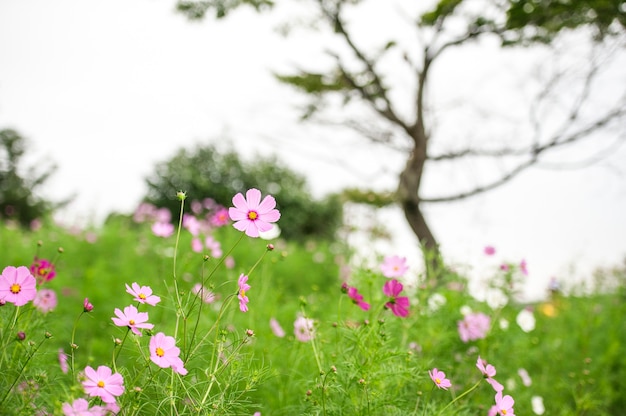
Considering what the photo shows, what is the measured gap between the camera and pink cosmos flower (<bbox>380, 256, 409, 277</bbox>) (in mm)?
1743

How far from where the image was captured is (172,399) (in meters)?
1.09

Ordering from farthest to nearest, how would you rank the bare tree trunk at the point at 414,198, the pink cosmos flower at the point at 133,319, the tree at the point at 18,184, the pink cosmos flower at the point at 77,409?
the tree at the point at 18,184 < the bare tree trunk at the point at 414,198 < the pink cosmos flower at the point at 133,319 < the pink cosmos flower at the point at 77,409

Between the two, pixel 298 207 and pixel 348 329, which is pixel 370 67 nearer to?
pixel 348 329

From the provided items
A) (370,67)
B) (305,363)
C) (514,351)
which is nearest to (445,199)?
(370,67)

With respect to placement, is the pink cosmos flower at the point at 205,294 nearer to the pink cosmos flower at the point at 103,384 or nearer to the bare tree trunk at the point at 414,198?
the pink cosmos flower at the point at 103,384

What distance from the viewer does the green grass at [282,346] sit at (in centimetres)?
126

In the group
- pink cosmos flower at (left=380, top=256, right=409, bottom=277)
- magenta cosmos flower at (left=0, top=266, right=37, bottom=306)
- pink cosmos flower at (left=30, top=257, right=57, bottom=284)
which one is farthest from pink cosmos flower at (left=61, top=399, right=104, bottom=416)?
pink cosmos flower at (left=380, top=256, right=409, bottom=277)

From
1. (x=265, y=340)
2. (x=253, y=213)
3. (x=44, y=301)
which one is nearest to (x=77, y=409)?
(x=253, y=213)

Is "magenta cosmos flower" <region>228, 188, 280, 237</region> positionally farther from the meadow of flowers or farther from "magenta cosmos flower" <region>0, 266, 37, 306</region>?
"magenta cosmos flower" <region>0, 266, 37, 306</region>

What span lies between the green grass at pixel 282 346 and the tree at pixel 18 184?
12.6 metres

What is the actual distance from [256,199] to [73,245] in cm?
455

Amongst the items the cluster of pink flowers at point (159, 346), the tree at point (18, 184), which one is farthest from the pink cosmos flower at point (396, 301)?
the tree at point (18, 184)

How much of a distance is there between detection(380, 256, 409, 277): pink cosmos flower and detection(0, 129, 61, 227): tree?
15.5 m

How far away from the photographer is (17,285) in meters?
1.14
